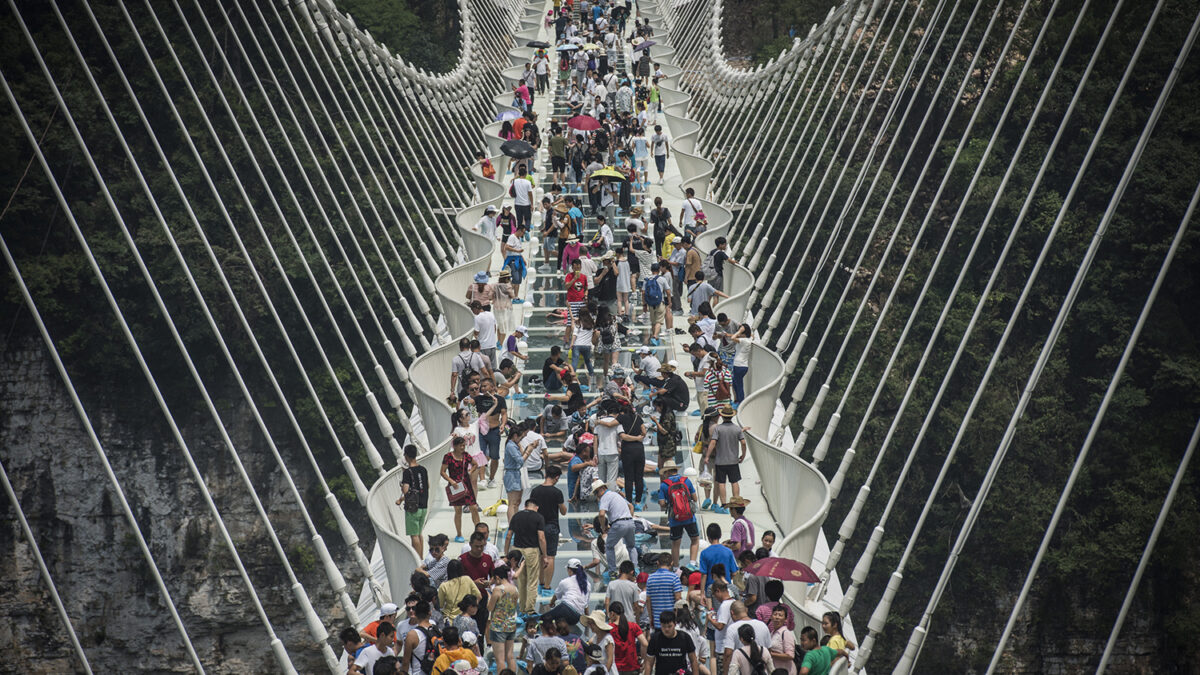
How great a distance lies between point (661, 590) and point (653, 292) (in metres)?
9.42

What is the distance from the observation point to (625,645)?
11852 millimetres

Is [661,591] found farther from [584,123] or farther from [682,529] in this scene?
[584,123]

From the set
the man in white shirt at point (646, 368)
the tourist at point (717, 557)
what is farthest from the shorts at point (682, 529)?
the man in white shirt at point (646, 368)

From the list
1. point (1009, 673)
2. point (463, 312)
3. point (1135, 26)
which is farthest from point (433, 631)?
point (1135, 26)

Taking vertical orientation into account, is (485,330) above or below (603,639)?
above

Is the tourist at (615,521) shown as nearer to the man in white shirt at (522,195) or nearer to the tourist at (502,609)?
the tourist at (502,609)

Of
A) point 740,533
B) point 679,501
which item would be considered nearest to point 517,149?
point 679,501

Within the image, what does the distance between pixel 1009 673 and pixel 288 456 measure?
28390 mm

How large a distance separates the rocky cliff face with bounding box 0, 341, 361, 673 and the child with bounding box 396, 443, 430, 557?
37385 millimetres

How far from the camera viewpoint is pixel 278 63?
58.9 m

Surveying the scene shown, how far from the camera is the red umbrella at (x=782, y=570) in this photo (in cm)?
1191

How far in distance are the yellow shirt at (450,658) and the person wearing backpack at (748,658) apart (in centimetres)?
206

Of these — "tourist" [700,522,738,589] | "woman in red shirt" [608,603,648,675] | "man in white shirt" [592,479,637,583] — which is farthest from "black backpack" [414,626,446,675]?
"man in white shirt" [592,479,637,583]

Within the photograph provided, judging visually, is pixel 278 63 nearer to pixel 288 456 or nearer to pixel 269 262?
pixel 269 262
